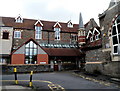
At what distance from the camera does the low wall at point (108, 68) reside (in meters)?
12.6

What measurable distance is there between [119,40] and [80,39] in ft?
29.6

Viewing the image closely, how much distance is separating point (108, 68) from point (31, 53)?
12.6 m

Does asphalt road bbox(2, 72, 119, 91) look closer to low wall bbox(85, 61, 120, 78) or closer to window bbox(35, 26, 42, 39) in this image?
low wall bbox(85, 61, 120, 78)

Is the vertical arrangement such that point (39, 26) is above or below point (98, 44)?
above

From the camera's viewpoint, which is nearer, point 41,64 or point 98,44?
point 98,44

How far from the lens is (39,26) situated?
25.6 m

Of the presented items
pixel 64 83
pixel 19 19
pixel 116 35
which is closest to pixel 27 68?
pixel 19 19

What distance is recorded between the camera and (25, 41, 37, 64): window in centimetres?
2072

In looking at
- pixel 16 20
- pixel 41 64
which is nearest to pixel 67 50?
pixel 41 64

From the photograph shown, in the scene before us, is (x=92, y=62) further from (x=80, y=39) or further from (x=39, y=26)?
(x=39, y=26)

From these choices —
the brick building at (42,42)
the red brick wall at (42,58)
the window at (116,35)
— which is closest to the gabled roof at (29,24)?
the brick building at (42,42)

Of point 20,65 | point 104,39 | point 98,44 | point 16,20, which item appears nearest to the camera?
point 104,39

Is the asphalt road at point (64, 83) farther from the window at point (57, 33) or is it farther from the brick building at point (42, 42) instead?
the window at point (57, 33)

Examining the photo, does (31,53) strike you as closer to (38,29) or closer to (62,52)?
(62,52)
